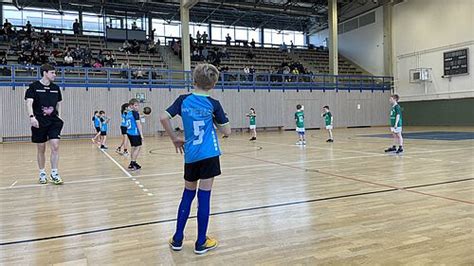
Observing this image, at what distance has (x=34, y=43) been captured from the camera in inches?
930

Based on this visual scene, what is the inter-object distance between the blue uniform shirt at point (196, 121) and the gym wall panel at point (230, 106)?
19.5m

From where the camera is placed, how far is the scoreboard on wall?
24.1 metres

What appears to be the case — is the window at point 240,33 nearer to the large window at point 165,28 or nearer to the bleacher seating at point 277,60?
the bleacher seating at point 277,60

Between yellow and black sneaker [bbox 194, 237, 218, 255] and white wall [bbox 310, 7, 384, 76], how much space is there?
30.5 metres

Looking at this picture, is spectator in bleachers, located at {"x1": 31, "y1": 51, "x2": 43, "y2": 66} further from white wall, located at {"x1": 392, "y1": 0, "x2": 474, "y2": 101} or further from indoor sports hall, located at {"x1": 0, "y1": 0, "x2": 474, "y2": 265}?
white wall, located at {"x1": 392, "y1": 0, "x2": 474, "y2": 101}

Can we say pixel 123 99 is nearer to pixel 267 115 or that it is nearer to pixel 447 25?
pixel 267 115

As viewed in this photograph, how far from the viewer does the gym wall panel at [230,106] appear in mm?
19859

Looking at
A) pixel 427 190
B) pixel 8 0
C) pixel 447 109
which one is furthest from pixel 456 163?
pixel 8 0

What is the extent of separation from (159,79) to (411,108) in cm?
1836

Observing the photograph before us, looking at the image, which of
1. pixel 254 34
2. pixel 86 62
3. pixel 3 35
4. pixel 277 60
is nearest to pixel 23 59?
pixel 86 62

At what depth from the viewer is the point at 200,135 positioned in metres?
3.12

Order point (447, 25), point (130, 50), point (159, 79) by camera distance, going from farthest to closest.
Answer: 1. point (130, 50)
2. point (447, 25)
3. point (159, 79)

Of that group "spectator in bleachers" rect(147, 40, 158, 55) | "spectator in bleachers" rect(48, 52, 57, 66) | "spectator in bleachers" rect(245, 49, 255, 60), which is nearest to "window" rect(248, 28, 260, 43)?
"spectator in bleachers" rect(245, 49, 255, 60)

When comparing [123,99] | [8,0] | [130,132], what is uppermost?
[8,0]
